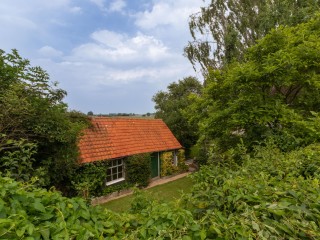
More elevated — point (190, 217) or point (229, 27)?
point (229, 27)

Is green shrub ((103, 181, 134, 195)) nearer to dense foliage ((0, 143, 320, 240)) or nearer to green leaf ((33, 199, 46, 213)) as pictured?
dense foliage ((0, 143, 320, 240))

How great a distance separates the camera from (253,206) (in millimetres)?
2027

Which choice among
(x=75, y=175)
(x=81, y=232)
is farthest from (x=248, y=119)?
(x=75, y=175)

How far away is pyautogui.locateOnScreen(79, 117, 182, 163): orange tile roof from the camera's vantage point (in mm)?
14481

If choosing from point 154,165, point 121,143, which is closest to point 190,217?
point 121,143

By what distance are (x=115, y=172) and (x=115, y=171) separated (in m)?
0.07

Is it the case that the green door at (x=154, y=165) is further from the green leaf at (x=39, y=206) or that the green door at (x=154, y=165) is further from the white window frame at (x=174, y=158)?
the green leaf at (x=39, y=206)

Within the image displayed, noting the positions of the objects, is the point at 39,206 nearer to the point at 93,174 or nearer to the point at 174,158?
the point at 93,174

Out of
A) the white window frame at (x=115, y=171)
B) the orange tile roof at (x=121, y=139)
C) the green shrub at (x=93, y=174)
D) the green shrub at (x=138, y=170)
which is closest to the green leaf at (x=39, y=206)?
the green shrub at (x=93, y=174)

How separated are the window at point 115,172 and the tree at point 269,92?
734cm

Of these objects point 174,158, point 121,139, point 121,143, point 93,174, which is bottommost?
point 93,174

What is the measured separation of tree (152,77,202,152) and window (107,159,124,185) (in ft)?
32.5

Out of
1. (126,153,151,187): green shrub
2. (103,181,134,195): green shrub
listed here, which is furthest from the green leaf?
(126,153,151,187): green shrub

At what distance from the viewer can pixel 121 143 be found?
651 inches
